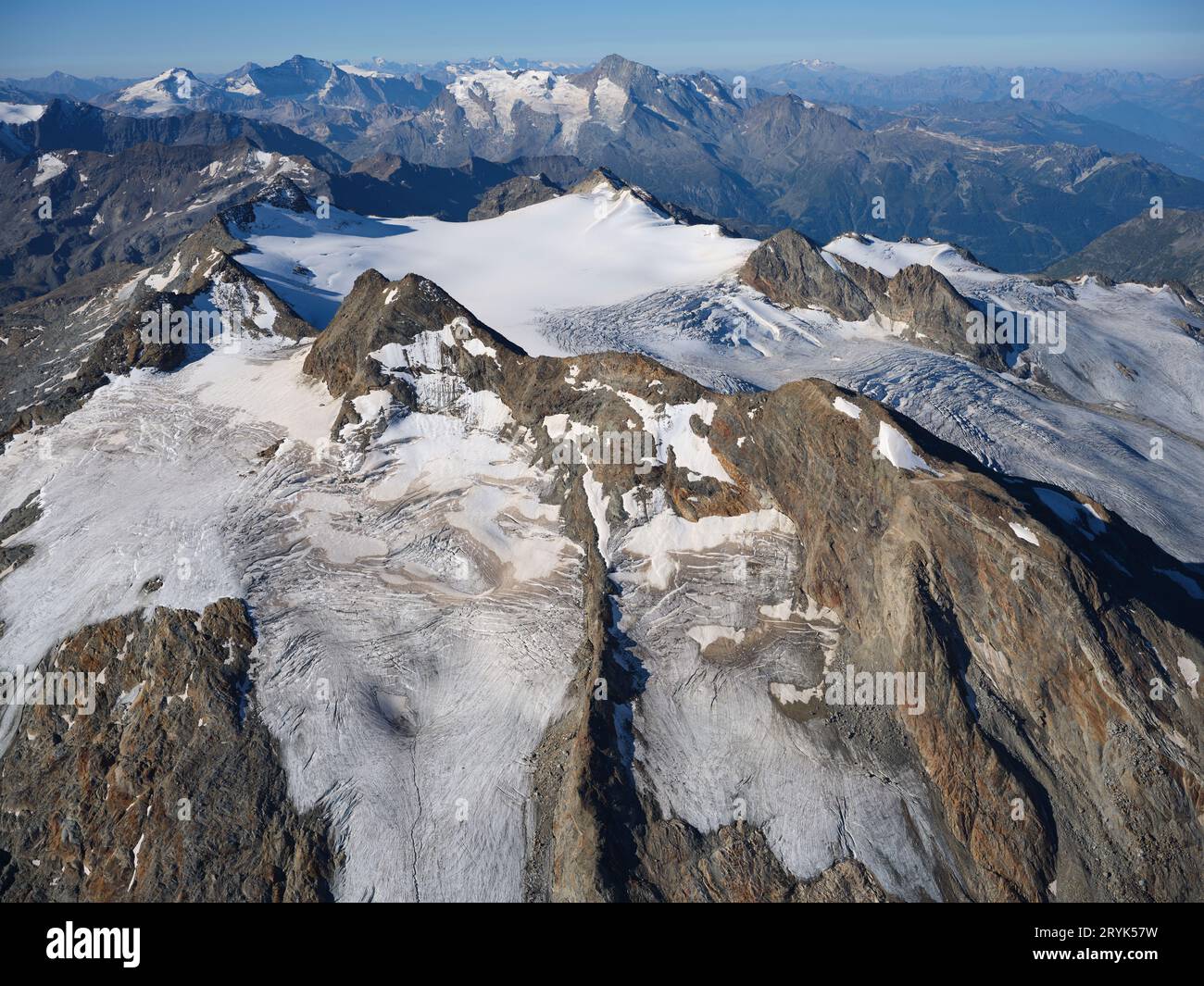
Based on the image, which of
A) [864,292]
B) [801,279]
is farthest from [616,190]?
[864,292]

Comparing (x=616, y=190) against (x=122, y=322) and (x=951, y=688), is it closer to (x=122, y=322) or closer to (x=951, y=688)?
(x=122, y=322)

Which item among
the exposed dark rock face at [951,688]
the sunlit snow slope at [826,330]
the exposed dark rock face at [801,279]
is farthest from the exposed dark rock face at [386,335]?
the exposed dark rock face at [801,279]

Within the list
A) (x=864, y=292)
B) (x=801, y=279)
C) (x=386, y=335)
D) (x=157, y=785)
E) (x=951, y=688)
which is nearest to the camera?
(x=951, y=688)

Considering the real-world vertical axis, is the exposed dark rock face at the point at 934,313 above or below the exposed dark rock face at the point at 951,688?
above

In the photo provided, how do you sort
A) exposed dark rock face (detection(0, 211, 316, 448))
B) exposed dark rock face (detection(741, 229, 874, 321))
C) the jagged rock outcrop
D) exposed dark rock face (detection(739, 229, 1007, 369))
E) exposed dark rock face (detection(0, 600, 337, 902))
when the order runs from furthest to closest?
the jagged rock outcrop → exposed dark rock face (detection(741, 229, 874, 321)) → exposed dark rock face (detection(739, 229, 1007, 369)) → exposed dark rock face (detection(0, 211, 316, 448)) → exposed dark rock face (detection(0, 600, 337, 902))

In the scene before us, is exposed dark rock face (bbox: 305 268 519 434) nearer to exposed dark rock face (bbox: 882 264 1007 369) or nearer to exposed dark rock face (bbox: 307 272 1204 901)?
exposed dark rock face (bbox: 307 272 1204 901)

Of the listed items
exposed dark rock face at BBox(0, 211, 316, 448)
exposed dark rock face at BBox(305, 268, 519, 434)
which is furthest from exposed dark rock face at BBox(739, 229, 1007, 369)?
exposed dark rock face at BBox(0, 211, 316, 448)

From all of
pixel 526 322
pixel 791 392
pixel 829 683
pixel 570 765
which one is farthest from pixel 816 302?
pixel 570 765

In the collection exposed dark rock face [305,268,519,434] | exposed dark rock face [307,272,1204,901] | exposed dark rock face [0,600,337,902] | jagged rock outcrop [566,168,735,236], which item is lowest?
exposed dark rock face [0,600,337,902]

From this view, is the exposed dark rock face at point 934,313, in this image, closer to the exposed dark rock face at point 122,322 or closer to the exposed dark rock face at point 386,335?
the exposed dark rock face at point 386,335
